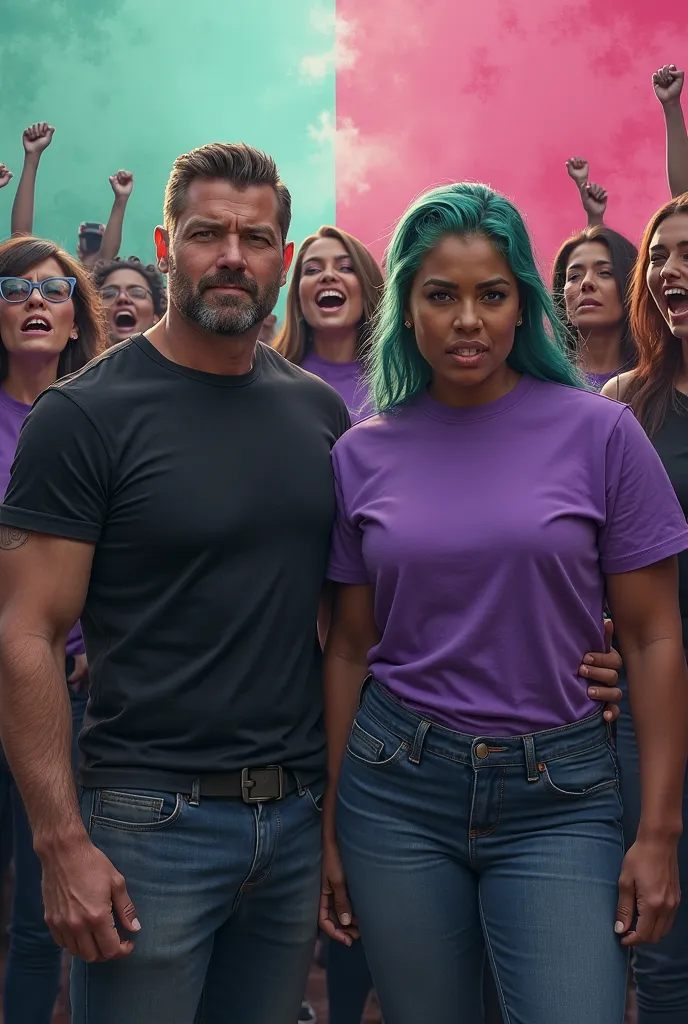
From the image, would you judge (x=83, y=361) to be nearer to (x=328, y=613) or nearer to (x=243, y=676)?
(x=328, y=613)

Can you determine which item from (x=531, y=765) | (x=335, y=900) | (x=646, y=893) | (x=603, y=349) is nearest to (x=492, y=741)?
(x=531, y=765)

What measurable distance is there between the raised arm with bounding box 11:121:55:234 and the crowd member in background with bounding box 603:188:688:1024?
302 centimetres

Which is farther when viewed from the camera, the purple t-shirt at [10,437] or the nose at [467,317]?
the purple t-shirt at [10,437]

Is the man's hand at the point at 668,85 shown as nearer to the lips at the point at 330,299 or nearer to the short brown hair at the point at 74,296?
the lips at the point at 330,299

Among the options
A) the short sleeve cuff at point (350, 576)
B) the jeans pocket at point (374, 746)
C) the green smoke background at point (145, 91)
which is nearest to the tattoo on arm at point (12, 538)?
the short sleeve cuff at point (350, 576)

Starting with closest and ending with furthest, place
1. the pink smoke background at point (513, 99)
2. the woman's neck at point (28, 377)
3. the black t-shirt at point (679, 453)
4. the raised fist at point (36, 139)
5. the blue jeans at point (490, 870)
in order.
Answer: the blue jeans at point (490, 870)
the black t-shirt at point (679, 453)
the woman's neck at point (28, 377)
the raised fist at point (36, 139)
the pink smoke background at point (513, 99)

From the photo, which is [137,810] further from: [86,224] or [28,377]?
[86,224]

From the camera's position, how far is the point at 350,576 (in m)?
2.17

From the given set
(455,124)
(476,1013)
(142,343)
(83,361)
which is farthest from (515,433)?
(455,124)

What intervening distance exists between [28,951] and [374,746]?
4.73 feet

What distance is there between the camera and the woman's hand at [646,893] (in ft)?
6.20

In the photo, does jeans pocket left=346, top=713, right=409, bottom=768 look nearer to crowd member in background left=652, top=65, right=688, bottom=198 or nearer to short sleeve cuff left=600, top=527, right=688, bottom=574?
short sleeve cuff left=600, top=527, right=688, bottom=574

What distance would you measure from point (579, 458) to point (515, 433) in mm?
132

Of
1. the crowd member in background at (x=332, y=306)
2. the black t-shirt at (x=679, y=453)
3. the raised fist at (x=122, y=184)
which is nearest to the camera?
the black t-shirt at (x=679, y=453)
